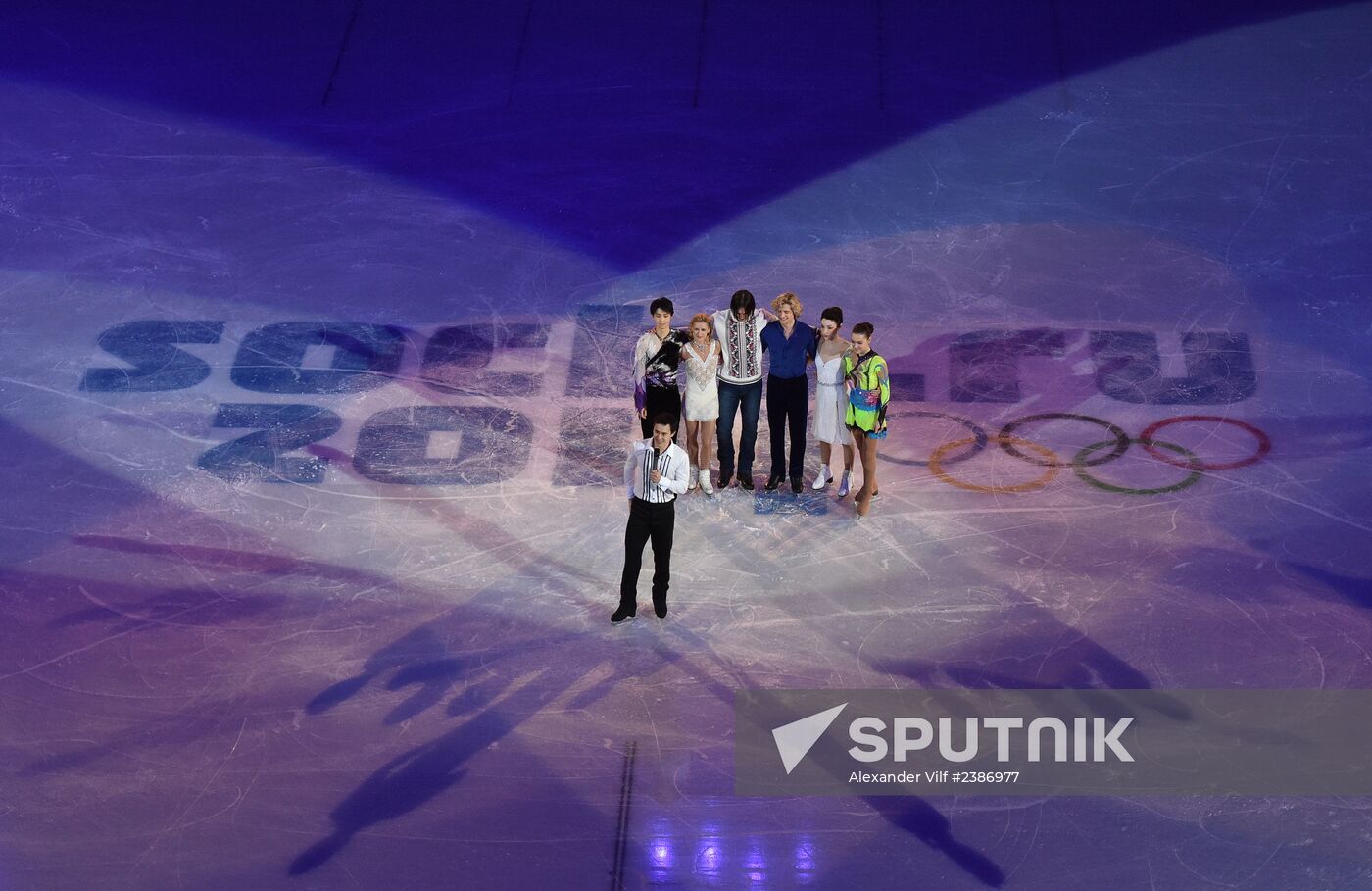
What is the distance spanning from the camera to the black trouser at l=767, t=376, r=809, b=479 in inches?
394

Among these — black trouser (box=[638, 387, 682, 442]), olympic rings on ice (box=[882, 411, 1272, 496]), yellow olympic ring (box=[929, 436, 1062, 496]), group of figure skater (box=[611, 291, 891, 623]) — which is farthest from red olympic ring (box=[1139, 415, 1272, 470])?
black trouser (box=[638, 387, 682, 442])

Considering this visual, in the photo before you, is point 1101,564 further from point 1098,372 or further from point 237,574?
point 237,574

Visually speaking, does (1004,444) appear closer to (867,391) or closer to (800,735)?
(867,391)

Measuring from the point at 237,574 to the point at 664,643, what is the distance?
106 inches

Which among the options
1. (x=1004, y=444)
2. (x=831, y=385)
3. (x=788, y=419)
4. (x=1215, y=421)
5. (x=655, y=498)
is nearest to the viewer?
(x=655, y=498)

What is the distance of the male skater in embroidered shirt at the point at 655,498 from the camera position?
28.3 feet

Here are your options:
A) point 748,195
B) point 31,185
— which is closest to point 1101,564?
point 748,195

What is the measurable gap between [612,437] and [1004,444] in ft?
8.70

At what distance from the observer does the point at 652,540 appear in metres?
8.83

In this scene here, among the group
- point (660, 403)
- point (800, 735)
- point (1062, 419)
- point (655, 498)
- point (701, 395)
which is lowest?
point (800, 735)

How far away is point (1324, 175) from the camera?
1341cm

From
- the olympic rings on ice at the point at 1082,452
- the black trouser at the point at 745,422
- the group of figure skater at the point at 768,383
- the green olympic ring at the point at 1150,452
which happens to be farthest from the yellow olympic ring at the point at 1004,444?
the black trouser at the point at 745,422

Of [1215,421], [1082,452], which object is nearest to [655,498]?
[1082,452]

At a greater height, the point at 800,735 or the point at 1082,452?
the point at 1082,452
